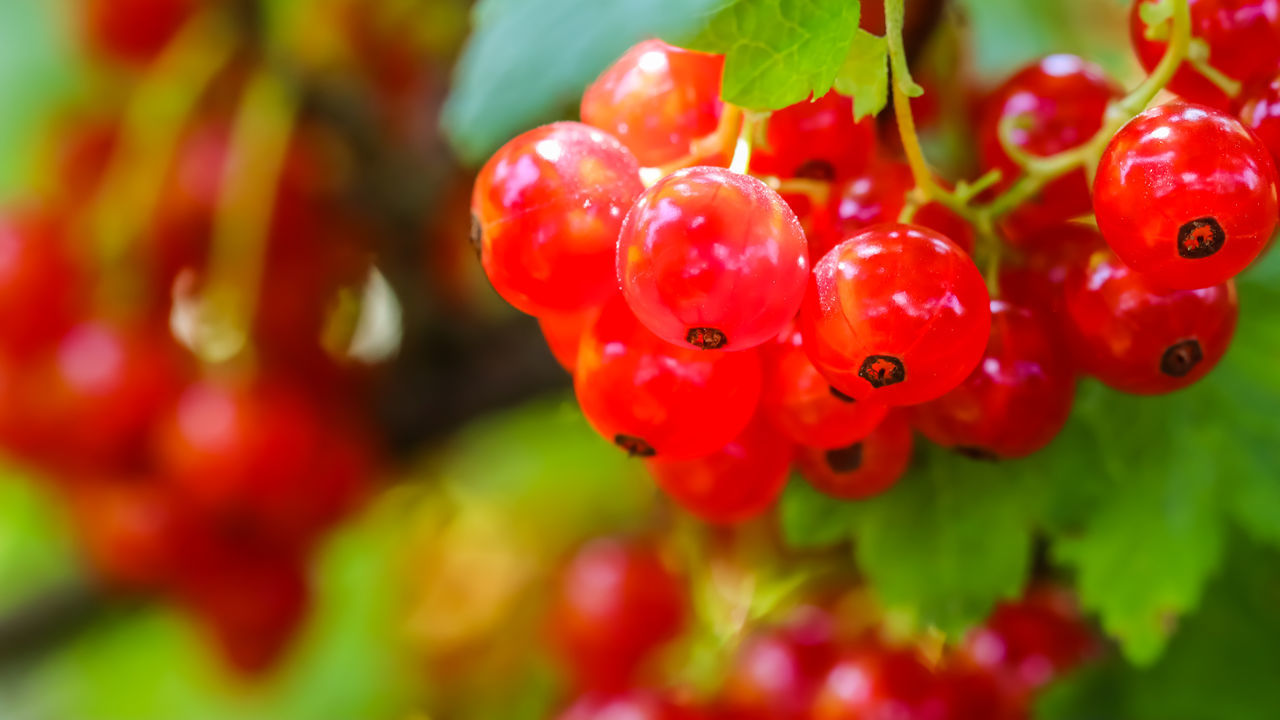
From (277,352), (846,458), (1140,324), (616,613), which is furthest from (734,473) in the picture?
(277,352)

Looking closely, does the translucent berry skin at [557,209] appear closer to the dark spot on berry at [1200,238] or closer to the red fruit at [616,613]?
the dark spot on berry at [1200,238]

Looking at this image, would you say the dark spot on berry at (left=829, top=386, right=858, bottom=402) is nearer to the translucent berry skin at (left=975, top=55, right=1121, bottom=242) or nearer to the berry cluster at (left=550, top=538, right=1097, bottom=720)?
the translucent berry skin at (left=975, top=55, right=1121, bottom=242)

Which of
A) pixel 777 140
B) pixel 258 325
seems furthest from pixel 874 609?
pixel 258 325

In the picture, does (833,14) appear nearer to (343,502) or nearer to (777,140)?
(777,140)

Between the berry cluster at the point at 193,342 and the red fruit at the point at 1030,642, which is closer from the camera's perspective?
the red fruit at the point at 1030,642

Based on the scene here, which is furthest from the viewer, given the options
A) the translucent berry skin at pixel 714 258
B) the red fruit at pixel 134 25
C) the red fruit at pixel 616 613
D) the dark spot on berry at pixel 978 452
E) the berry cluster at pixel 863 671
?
the red fruit at pixel 134 25

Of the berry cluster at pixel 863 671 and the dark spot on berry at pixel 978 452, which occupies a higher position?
the dark spot on berry at pixel 978 452

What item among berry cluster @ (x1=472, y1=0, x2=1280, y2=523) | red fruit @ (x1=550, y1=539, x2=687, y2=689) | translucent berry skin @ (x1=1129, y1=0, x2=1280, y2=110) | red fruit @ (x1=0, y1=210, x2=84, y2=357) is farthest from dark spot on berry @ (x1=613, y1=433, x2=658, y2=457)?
red fruit @ (x1=0, y1=210, x2=84, y2=357)

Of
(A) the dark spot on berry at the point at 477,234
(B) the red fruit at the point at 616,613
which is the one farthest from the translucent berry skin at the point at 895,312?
(B) the red fruit at the point at 616,613
